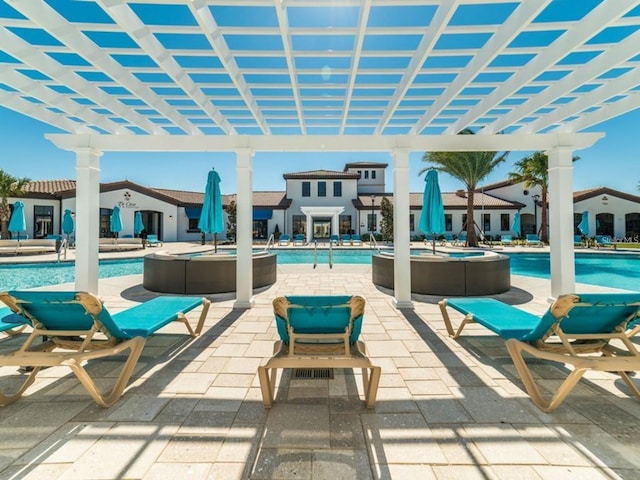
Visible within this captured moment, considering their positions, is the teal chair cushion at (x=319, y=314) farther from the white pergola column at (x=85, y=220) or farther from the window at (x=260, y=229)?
the window at (x=260, y=229)

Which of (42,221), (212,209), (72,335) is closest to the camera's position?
(72,335)

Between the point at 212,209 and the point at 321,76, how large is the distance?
4.60 m

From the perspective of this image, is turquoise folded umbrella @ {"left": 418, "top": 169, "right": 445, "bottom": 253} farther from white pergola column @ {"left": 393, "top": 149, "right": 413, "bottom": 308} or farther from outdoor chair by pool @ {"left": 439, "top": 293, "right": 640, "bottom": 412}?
outdoor chair by pool @ {"left": 439, "top": 293, "right": 640, "bottom": 412}

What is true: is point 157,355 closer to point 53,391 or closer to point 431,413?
point 53,391

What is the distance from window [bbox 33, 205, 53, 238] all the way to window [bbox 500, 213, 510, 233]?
44120mm

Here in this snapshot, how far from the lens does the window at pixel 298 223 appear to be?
31.0 metres

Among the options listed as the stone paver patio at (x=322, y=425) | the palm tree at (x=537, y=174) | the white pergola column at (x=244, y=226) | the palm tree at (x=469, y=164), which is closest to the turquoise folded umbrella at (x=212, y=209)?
the white pergola column at (x=244, y=226)

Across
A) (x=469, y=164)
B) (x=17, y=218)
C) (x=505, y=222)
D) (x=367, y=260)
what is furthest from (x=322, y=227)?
(x=17, y=218)

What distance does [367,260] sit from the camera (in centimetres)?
1697

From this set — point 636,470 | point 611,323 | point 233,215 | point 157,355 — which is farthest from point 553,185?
point 233,215

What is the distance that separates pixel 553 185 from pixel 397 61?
14.6ft

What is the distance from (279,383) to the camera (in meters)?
3.23

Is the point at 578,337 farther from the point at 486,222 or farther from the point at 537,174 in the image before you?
the point at 486,222

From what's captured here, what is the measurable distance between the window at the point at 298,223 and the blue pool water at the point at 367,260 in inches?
457
